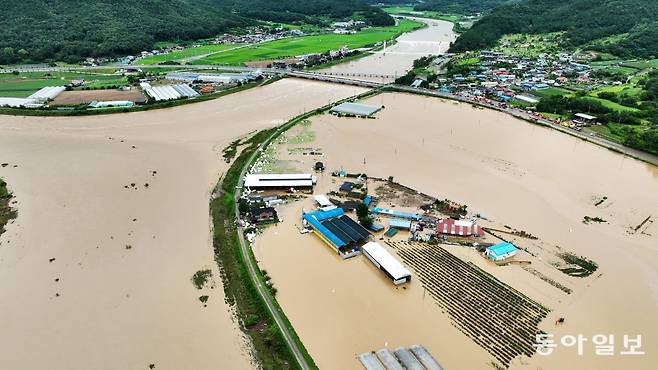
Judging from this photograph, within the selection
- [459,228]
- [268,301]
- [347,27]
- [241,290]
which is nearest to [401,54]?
[347,27]

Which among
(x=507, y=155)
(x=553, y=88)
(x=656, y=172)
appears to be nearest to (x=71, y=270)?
(x=507, y=155)

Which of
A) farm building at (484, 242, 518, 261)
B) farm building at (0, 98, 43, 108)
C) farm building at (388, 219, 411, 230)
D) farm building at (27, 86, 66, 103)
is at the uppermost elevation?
farm building at (27, 86, 66, 103)

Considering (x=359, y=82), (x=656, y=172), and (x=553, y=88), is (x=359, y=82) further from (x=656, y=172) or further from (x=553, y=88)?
(x=656, y=172)

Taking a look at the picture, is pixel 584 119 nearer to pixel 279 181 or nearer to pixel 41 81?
pixel 279 181

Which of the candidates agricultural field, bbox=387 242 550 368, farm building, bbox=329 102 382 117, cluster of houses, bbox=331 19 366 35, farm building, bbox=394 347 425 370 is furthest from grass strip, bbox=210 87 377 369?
cluster of houses, bbox=331 19 366 35

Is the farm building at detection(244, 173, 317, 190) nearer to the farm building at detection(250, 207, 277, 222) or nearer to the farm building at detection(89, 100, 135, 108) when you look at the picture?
the farm building at detection(250, 207, 277, 222)
